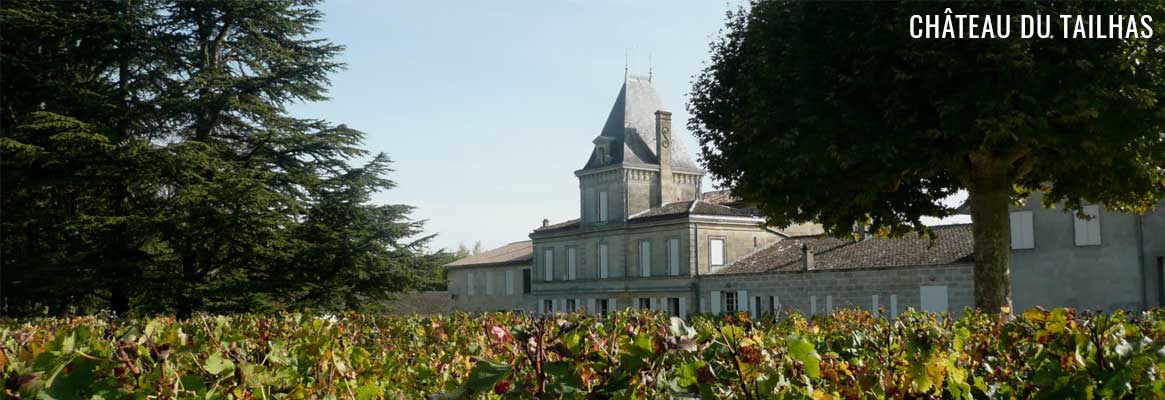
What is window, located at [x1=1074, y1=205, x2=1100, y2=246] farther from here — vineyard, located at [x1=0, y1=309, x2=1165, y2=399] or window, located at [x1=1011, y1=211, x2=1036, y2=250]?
vineyard, located at [x1=0, y1=309, x2=1165, y2=399]

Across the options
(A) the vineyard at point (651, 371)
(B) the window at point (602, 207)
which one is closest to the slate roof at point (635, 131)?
(B) the window at point (602, 207)

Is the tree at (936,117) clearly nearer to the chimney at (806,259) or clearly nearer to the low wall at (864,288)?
the low wall at (864,288)

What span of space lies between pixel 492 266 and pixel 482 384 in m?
57.7

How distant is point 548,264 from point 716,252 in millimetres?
11902

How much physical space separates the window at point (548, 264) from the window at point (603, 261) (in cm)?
400

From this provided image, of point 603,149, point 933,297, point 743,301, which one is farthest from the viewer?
point 603,149

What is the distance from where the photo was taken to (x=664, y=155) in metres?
52.5

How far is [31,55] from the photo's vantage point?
83.7 ft

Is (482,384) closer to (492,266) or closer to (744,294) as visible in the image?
(744,294)

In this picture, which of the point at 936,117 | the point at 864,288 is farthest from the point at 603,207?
the point at 936,117

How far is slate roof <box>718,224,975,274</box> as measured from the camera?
1310 inches

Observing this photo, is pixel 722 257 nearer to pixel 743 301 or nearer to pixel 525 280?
pixel 743 301

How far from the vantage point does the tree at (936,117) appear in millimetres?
15023

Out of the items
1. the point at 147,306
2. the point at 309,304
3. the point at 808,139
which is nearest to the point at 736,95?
the point at 808,139
